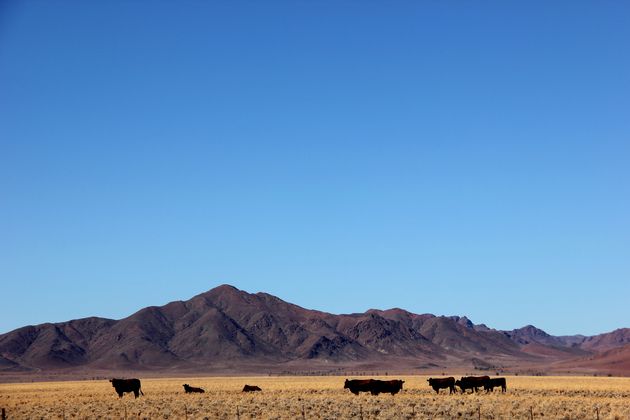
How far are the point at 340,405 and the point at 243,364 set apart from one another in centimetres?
15014

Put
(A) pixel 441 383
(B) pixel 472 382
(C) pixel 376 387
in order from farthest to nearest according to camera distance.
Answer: (A) pixel 441 383 < (B) pixel 472 382 < (C) pixel 376 387

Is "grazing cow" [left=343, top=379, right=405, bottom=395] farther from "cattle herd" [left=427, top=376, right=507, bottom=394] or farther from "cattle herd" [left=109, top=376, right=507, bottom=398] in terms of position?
"cattle herd" [left=427, top=376, right=507, bottom=394]

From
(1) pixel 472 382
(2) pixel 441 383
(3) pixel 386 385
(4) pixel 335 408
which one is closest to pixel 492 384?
(1) pixel 472 382

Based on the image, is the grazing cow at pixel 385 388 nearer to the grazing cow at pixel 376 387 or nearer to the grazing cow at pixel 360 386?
the grazing cow at pixel 376 387

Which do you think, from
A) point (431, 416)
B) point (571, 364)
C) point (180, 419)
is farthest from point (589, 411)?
point (571, 364)

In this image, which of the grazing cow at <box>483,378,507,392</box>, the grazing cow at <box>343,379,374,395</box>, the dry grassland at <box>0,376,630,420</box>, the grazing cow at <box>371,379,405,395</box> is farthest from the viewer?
the grazing cow at <box>483,378,507,392</box>

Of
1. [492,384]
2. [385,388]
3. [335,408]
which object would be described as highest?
[492,384]

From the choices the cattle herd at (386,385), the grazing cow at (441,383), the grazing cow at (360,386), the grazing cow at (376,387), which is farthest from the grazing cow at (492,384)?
the grazing cow at (360,386)

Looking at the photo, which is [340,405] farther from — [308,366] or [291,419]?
[308,366]

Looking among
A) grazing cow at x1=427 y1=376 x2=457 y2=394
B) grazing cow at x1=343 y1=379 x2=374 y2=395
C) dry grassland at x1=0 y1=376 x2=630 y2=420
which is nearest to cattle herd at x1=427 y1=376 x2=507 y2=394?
grazing cow at x1=427 y1=376 x2=457 y2=394

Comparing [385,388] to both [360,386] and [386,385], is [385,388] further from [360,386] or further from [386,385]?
[360,386]

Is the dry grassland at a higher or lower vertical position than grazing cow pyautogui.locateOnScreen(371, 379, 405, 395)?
lower

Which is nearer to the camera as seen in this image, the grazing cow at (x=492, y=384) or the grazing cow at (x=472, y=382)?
the grazing cow at (x=472, y=382)

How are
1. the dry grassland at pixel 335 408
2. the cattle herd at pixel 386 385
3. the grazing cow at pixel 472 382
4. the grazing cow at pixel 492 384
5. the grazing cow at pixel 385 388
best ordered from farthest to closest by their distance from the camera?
the grazing cow at pixel 492 384 < the grazing cow at pixel 472 382 < the cattle herd at pixel 386 385 < the grazing cow at pixel 385 388 < the dry grassland at pixel 335 408
